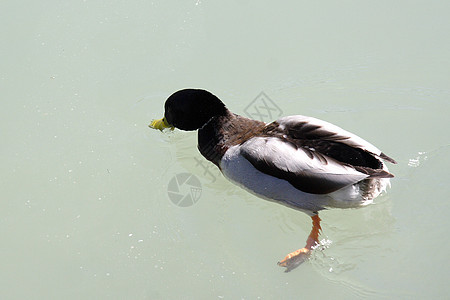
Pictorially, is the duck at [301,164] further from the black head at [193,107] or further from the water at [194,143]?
the water at [194,143]

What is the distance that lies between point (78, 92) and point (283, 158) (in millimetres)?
2248

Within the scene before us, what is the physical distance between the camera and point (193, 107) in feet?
13.8

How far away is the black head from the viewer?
4164 millimetres

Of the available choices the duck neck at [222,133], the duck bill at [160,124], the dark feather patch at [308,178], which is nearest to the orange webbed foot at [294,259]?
the dark feather patch at [308,178]

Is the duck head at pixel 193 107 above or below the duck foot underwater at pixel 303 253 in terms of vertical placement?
above

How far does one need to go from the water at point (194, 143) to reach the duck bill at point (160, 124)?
0.50 feet

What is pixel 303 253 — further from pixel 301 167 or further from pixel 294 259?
pixel 301 167

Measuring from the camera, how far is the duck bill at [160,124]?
4.45 metres

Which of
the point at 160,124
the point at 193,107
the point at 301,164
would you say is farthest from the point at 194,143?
the point at 301,164

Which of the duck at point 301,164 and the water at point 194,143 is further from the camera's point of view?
the water at point 194,143

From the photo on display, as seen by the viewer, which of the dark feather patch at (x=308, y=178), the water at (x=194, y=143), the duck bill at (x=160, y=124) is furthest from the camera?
the duck bill at (x=160, y=124)

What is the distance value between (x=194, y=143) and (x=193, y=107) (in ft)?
1.76

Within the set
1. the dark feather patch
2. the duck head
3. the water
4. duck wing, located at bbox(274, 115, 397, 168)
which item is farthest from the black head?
the dark feather patch

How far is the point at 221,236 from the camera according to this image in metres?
3.94
